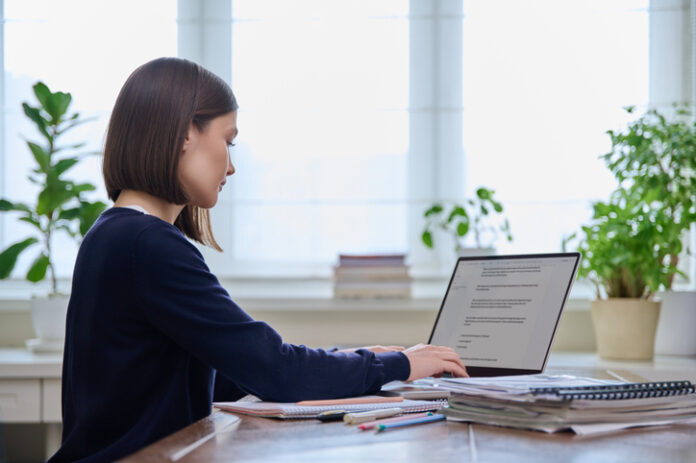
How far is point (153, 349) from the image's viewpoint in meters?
1.16

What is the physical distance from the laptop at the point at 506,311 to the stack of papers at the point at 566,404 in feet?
0.88

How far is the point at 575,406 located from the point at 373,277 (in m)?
1.57

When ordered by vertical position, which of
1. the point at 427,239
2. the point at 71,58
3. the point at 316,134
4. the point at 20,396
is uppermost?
the point at 71,58

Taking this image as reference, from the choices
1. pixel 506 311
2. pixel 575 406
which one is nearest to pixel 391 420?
pixel 575 406

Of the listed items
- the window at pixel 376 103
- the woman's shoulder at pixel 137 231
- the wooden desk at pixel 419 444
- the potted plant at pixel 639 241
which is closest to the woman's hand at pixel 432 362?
the wooden desk at pixel 419 444

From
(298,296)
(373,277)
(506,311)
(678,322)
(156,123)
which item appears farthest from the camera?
(298,296)

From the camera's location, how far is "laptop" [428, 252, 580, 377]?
135cm

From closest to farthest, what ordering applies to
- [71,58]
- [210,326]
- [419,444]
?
[419,444] → [210,326] → [71,58]

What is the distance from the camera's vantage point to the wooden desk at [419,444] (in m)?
0.81

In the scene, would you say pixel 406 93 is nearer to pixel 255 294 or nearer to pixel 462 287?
pixel 255 294

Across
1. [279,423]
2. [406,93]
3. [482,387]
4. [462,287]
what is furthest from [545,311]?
[406,93]

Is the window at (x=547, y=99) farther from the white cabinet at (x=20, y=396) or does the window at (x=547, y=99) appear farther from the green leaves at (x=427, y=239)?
the white cabinet at (x=20, y=396)

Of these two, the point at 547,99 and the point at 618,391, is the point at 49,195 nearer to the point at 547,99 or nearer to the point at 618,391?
the point at 547,99

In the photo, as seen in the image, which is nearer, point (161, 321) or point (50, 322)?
point (161, 321)
